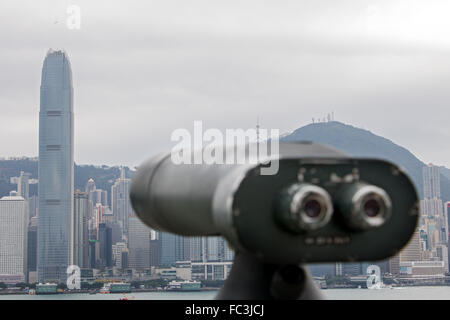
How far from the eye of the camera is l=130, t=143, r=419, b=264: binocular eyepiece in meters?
6.37

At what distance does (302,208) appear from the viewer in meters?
6.25

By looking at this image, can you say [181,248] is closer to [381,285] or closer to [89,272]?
[89,272]

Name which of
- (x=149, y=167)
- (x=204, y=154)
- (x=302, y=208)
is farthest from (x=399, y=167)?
(x=149, y=167)

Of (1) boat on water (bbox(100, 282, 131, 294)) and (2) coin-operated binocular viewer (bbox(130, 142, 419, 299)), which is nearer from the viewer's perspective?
(2) coin-operated binocular viewer (bbox(130, 142, 419, 299))

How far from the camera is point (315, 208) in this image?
640 centimetres

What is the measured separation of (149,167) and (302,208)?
9.92ft
